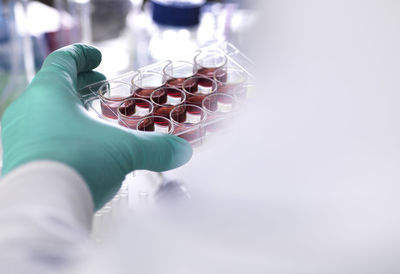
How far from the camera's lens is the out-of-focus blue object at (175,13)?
178 centimetres

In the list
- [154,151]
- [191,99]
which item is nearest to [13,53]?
[191,99]

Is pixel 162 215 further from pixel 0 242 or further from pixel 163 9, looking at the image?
pixel 163 9

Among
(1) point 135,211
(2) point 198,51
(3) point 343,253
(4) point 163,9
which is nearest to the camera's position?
(3) point 343,253

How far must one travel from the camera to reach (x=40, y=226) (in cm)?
69

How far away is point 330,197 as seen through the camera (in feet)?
3.03

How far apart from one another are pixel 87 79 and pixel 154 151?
12.1 inches

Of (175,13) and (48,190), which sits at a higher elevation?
(48,190)

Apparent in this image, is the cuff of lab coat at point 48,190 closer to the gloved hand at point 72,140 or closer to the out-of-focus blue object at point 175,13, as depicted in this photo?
the gloved hand at point 72,140

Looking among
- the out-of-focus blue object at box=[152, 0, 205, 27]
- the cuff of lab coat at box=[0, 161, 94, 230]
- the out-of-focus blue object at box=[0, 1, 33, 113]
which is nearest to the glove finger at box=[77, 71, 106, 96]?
the cuff of lab coat at box=[0, 161, 94, 230]

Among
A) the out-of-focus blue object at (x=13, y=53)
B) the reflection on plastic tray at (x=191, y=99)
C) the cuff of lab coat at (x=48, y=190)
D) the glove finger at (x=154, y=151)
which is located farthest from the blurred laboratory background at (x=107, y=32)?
the cuff of lab coat at (x=48, y=190)

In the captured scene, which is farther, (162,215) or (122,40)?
(122,40)

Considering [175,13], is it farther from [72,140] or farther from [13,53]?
[72,140]

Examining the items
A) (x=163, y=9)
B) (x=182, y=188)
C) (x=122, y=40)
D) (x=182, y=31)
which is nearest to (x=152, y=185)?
(x=182, y=188)

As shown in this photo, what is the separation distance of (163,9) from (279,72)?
0.90 m
